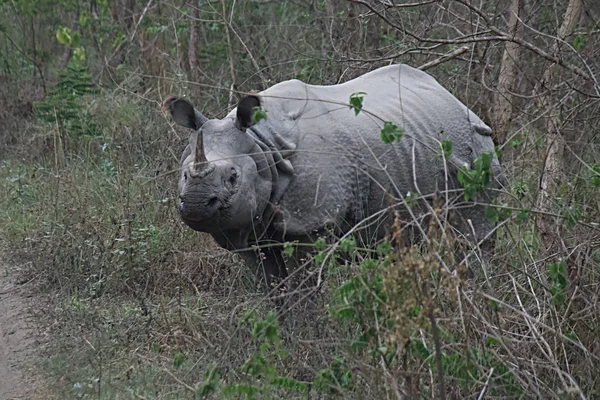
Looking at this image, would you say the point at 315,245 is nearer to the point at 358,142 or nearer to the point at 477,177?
the point at 477,177

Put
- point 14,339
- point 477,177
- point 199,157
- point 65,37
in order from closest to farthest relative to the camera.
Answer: point 477,177, point 199,157, point 14,339, point 65,37

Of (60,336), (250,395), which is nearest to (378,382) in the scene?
(250,395)

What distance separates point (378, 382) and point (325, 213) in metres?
1.62

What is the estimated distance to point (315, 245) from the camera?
410 centimetres

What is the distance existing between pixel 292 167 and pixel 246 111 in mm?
409

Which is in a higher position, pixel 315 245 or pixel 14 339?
pixel 315 245

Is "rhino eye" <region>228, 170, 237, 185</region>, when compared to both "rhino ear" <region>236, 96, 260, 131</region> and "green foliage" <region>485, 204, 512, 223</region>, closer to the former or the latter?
"rhino ear" <region>236, 96, 260, 131</region>

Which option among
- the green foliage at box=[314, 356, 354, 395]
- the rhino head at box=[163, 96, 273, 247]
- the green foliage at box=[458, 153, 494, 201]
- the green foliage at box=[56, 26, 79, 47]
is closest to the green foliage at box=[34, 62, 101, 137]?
the green foliage at box=[56, 26, 79, 47]

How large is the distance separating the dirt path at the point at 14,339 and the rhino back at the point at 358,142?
168 cm

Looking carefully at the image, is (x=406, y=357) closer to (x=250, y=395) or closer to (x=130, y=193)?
(x=250, y=395)

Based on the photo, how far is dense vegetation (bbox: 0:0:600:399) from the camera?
4207 mm

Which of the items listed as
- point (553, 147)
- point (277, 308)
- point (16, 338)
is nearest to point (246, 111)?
point (277, 308)

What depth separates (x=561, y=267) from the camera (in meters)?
4.29

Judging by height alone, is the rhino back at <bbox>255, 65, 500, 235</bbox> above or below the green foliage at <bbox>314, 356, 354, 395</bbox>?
above
